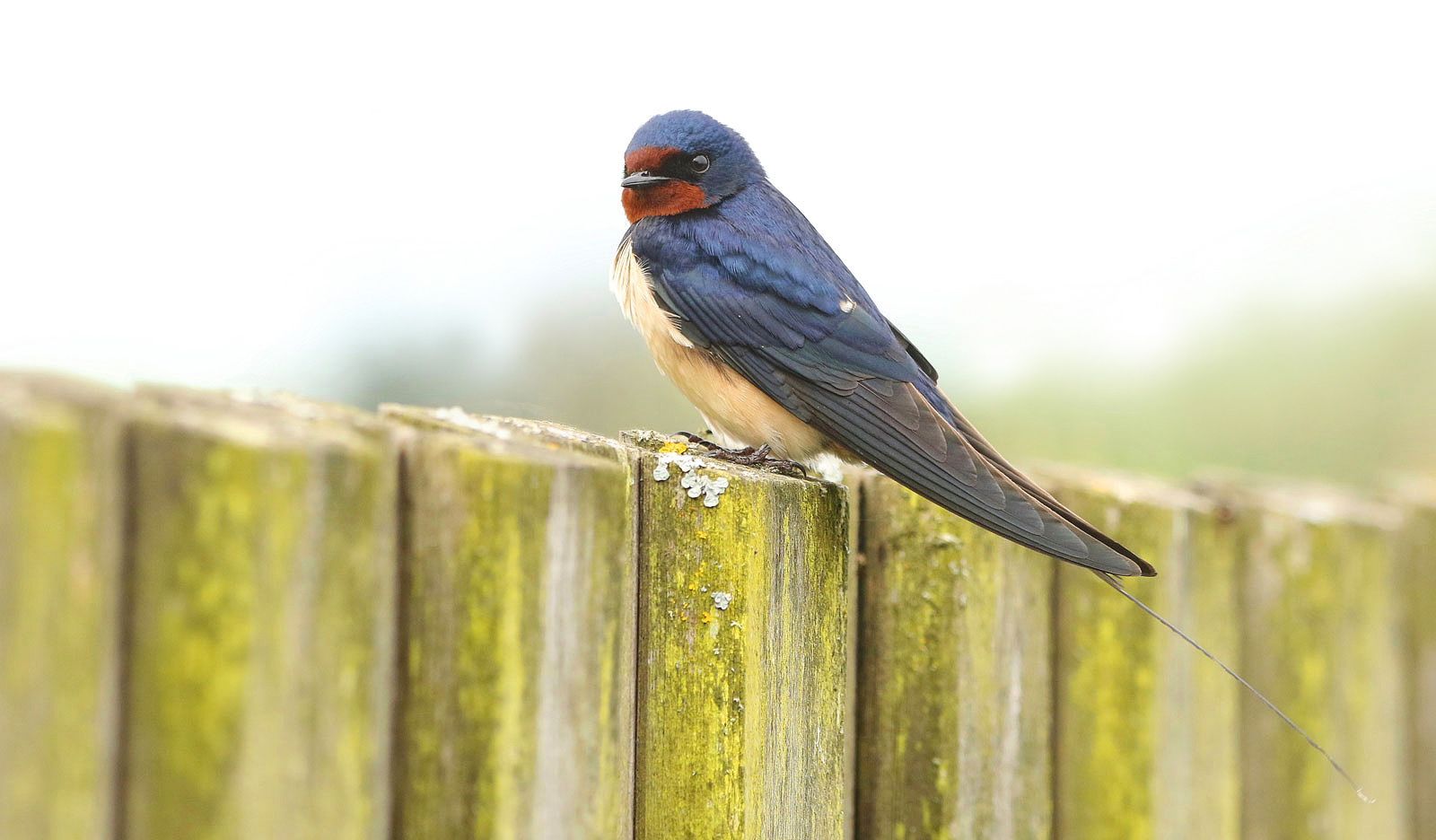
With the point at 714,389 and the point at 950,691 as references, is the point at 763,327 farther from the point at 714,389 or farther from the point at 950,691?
the point at 950,691

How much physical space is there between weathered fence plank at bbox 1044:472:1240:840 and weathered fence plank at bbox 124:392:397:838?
1.46 m

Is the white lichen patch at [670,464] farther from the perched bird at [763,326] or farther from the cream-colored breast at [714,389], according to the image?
the cream-colored breast at [714,389]

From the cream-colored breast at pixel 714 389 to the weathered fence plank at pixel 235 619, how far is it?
1.87m

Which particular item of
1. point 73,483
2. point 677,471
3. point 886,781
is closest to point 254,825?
point 73,483

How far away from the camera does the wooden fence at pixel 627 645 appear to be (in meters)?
1.01

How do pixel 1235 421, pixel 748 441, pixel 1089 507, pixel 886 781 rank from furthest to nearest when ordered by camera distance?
pixel 1235 421, pixel 748 441, pixel 1089 507, pixel 886 781

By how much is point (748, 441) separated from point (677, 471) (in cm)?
145

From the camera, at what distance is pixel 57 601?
95 cm

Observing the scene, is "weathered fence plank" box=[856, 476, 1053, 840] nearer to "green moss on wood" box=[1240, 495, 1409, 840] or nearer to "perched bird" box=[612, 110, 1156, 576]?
"perched bird" box=[612, 110, 1156, 576]

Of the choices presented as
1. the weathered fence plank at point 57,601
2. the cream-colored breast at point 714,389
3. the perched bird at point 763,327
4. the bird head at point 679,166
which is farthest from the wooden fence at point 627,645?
the bird head at point 679,166

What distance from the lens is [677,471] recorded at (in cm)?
167

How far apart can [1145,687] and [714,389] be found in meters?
1.24

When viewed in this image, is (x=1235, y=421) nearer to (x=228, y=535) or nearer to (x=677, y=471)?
(x=677, y=471)

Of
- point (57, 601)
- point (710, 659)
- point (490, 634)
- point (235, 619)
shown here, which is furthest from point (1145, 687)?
point (57, 601)
